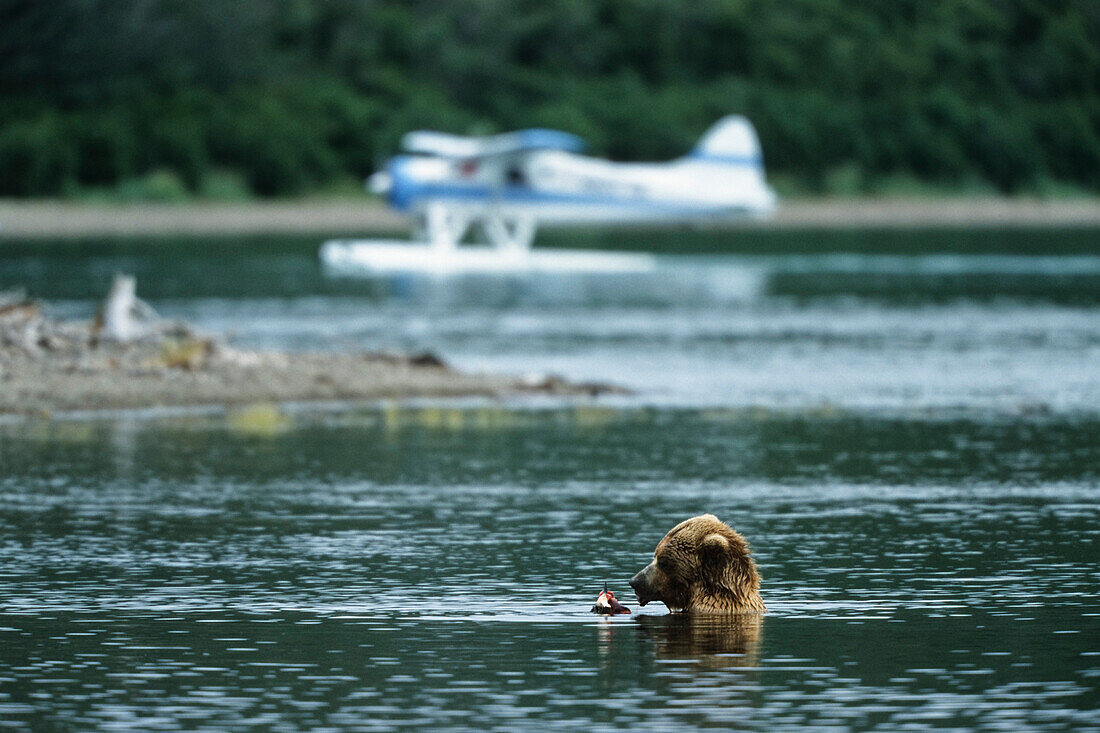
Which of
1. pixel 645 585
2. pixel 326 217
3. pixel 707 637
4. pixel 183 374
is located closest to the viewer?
pixel 707 637

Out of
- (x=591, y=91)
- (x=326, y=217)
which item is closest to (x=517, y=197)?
(x=326, y=217)

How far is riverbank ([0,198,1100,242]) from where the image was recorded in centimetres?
8462

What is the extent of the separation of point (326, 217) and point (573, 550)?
76791 millimetres

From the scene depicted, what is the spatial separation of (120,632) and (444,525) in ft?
13.0

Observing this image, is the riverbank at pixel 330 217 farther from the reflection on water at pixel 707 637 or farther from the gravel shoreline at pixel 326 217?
the reflection on water at pixel 707 637

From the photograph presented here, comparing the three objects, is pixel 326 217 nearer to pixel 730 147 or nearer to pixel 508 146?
pixel 730 147

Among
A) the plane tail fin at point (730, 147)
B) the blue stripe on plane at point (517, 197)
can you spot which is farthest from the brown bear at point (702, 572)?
the plane tail fin at point (730, 147)

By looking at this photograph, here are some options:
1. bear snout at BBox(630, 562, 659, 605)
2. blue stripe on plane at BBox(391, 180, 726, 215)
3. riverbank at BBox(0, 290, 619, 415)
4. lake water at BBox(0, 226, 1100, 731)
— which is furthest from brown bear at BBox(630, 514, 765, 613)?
blue stripe on plane at BBox(391, 180, 726, 215)

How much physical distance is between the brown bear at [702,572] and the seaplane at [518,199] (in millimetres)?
41555

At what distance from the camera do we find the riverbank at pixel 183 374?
21.1m

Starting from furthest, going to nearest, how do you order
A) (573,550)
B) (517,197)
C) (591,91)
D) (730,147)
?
(591,91) < (730,147) < (517,197) < (573,550)

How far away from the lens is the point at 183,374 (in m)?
22.2

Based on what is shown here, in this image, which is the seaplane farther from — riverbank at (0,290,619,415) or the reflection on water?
the reflection on water

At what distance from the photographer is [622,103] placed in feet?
335
